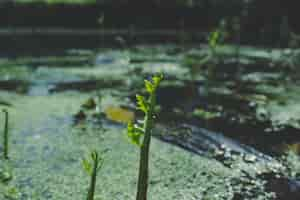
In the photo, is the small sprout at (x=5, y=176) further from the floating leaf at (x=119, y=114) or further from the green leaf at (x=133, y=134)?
the floating leaf at (x=119, y=114)

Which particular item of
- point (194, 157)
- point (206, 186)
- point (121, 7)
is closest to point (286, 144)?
point (194, 157)

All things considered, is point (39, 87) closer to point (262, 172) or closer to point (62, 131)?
point (62, 131)

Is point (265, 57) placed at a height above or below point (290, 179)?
above

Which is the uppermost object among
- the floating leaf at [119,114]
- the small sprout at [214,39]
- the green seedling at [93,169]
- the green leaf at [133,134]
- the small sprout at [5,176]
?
the small sprout at [214,39]

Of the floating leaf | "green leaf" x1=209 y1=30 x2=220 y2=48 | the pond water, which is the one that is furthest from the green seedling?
"green leaf" x1=209 y1=30 x2=220 y2=48

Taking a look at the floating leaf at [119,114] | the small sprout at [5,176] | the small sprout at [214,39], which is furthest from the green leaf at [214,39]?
the small sprout at [5,176]

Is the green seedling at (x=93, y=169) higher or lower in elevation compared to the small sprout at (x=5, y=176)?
higher

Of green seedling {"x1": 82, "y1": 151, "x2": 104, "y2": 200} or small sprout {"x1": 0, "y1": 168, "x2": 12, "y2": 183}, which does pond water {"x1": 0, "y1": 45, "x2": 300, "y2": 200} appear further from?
green seedling {"x1": 82, "y1": 151, "x2": 104, "y2": 200}

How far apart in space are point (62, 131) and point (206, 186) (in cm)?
204

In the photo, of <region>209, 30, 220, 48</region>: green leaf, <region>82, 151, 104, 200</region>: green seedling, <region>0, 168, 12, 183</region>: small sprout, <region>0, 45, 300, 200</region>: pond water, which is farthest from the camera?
<region>209, 30, 220, 48</region>: green leaf

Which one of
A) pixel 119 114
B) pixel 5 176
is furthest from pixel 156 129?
pixel 5 176

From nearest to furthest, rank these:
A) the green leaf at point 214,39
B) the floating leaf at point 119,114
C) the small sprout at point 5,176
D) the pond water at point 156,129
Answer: the small sprout at point 5,176 → the pond water at point 156,129 → the floating leaf at point 119,114 → the green leaf at point 214,39

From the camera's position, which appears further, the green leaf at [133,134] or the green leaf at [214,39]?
the green leaf at [214,39]

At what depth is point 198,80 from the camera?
8.71 meters
